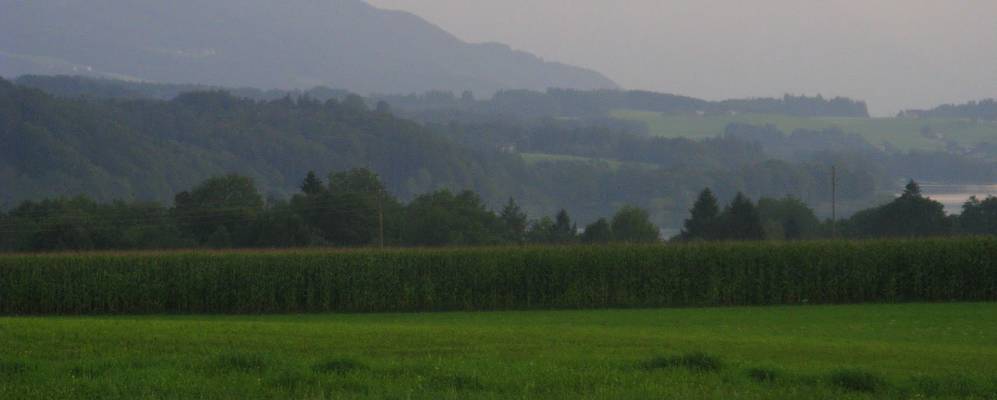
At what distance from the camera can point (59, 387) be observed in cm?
1102

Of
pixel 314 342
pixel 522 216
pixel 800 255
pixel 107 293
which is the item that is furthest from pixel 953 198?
pixel 314 342

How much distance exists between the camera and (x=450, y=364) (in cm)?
1274

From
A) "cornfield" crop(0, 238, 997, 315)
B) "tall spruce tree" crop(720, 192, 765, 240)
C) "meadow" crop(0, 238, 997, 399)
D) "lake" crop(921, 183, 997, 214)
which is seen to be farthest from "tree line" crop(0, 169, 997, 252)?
"meadow" crop(0, 238, 997, 399)

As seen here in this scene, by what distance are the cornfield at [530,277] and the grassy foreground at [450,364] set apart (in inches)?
744

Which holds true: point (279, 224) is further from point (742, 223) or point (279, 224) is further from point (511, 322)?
point (511, 322)

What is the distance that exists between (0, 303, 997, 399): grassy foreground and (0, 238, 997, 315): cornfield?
18888 millimetres

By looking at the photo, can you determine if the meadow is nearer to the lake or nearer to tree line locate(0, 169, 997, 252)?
tree line locate(0, 169, 997, 252)

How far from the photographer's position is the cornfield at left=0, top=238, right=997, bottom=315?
3828 cm

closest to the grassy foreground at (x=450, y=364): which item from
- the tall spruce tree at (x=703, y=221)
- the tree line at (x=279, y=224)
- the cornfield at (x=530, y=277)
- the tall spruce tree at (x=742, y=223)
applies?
the cornfield at (x=530, y=277)

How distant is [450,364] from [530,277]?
26854mm

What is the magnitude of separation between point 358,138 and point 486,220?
77339mm

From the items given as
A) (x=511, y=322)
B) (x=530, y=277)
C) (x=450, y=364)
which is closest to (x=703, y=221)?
(x=530, y=277)

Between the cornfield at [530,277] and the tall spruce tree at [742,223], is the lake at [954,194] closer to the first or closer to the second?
the tall spruce tree at [742,223]

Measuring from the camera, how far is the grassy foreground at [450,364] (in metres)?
11.2
